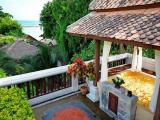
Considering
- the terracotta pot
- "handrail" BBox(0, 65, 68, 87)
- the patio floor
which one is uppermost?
"handrail" BBox(0, 65, 68, 87)

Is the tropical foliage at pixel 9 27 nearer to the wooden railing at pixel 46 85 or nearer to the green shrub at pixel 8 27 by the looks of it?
the green shrub at pixel 8 27

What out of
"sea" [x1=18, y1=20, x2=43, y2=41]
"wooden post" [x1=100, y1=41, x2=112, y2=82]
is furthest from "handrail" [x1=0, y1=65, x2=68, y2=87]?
"sea" [x1=18, y1=20, x2=43, y2=41]

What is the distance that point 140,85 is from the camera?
8.00 meters

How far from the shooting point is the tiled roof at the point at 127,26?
4.50 meters

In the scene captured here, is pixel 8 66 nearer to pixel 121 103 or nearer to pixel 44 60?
pixel 44 60

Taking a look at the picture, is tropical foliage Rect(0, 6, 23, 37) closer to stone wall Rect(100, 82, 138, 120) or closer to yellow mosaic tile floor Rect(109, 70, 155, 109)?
yellow mosaic tile floor Rect(109, 70, 155, 109)

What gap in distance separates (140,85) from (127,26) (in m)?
3.58

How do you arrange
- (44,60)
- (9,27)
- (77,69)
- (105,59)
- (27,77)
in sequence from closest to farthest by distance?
1. (27,77)
2. (105,59)
3. (77,69)
4. (44,60)
5. (9,27)

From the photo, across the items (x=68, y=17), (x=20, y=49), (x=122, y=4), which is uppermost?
(x=68, y=17)

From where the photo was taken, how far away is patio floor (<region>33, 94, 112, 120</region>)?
6965 mm

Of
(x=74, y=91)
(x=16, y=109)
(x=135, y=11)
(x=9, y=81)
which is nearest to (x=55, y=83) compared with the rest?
(x=74, y=91)

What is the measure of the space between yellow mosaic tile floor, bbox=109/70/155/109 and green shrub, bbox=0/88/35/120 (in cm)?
395

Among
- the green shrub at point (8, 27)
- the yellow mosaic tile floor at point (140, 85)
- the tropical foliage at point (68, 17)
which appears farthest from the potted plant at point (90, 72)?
the green shrub at point (8, 27)

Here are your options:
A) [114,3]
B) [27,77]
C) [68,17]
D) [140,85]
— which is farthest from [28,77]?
[68,17]
